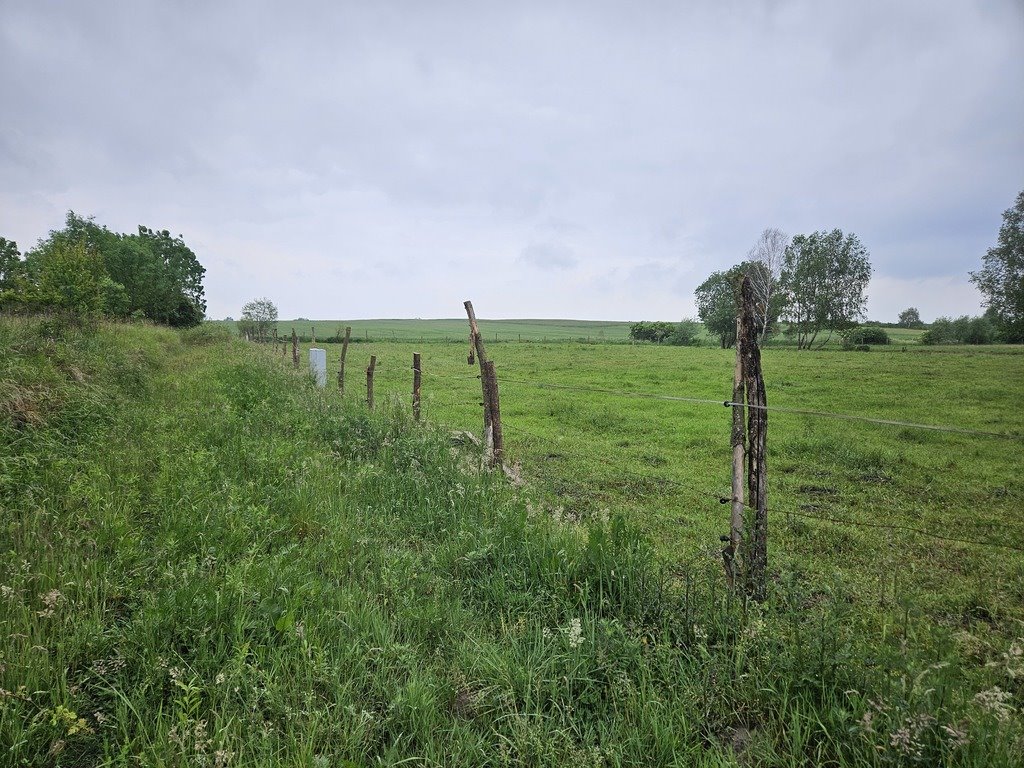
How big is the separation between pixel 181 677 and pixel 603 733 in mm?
2462

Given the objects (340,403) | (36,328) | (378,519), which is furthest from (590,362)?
(378,519)

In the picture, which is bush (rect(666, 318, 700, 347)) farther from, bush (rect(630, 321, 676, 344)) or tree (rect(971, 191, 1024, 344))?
tree (rect(971, 191, 1024, 344))

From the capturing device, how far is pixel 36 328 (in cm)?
1388

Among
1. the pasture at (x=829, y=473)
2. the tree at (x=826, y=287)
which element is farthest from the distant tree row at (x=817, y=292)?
the pasture at (x=829, y=473)

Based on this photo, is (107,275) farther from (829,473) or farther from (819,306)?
(819,306)

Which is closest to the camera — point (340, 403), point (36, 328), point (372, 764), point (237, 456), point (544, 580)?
point (372, 764)

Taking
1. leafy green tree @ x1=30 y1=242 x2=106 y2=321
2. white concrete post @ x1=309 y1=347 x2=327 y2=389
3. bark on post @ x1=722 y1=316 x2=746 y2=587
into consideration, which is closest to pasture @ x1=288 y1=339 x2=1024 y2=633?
bark on post @ x1=722 y1=316 x2=746 y2=587

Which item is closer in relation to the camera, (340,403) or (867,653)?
(867,653)

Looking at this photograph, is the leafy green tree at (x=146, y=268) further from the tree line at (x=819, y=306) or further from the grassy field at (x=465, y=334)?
the tree line at (x=819, y=306)

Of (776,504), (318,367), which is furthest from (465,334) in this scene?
(776,504)

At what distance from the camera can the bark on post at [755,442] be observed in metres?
4.12

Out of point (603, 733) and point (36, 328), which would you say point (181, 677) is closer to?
point (603, 733)

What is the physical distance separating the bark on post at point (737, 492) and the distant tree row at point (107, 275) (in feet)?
114

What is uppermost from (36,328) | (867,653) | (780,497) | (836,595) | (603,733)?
(36,328)
